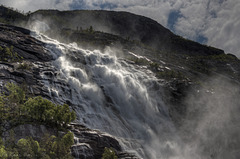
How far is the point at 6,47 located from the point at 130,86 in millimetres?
37207

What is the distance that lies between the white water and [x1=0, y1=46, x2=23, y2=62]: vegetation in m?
9.27

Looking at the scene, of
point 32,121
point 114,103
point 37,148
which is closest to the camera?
point 37,148

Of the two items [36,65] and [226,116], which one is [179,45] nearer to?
[226,116]

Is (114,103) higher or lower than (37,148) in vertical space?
higher

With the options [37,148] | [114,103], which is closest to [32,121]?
[37,148]

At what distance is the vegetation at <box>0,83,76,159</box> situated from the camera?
28944mm

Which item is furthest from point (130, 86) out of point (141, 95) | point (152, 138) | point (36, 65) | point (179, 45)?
point (179, 45)

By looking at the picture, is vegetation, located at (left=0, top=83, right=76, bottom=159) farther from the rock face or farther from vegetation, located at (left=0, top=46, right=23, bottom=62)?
vegetation, located at (left=0, top=46, right=23, bottom=62)

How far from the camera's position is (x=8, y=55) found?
2167 inches

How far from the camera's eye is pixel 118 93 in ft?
205

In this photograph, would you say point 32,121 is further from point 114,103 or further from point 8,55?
point 8,55

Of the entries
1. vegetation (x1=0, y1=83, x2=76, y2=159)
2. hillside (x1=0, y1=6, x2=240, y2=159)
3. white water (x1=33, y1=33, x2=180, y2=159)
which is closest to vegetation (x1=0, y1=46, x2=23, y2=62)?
hillside (x1=0, y1=6, x2=240, y2=159)

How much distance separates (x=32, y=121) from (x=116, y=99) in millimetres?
27877

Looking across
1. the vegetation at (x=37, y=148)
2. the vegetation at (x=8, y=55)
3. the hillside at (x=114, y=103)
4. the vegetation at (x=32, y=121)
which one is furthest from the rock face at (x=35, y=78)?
the vegetation at (x=37, y=148)
